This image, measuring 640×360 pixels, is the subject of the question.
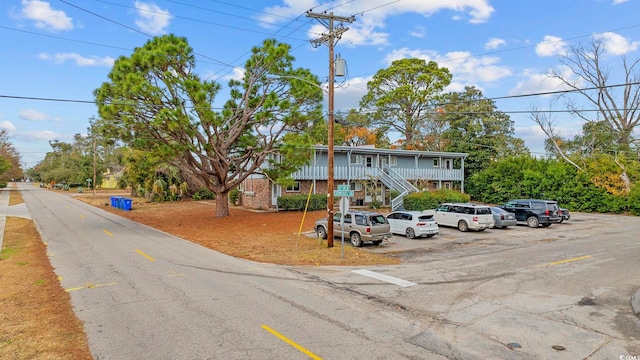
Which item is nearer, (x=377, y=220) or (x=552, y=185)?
(x=377, y=220)

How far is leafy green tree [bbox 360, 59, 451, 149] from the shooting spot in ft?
161

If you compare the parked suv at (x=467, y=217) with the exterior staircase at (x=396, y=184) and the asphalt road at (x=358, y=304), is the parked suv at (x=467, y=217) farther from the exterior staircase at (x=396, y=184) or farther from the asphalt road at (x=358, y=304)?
the exterior staircase at (x=396, y=184)

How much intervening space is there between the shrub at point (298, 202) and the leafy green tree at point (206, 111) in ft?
16.8

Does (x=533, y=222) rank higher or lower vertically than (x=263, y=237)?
higher

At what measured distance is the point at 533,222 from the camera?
25656 millimetres

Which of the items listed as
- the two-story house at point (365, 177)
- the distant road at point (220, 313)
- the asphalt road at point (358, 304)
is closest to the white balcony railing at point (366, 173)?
the two-story house at point (365, 177)

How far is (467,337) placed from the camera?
7141 millimetres

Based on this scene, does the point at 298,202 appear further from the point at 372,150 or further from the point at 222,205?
the point at 372,150

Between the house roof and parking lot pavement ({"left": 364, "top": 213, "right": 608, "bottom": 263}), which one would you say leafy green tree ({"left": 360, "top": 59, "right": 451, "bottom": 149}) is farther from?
parking lot pavement ({"left": 364, "top": 213, "right": 608, "bottom": 263})

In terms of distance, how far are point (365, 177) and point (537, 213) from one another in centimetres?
1458

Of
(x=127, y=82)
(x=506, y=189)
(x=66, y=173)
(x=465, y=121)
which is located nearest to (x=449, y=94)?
(x=465, y=121)

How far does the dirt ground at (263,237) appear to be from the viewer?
48.8 feet

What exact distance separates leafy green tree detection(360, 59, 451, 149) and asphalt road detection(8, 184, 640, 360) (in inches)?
1376

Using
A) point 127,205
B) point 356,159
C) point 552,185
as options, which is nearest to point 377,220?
point 356,159
